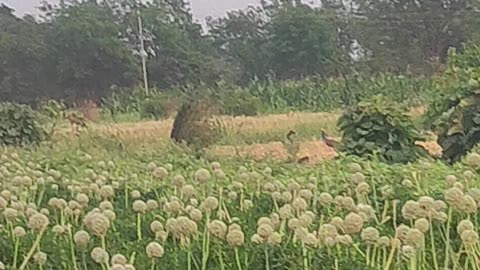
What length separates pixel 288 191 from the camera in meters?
2.89

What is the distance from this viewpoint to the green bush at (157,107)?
19.9 metres

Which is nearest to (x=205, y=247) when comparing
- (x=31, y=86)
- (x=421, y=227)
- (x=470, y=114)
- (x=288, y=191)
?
(x=421, y=227)

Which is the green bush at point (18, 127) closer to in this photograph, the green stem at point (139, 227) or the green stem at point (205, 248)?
the green stem at point (139, 227)

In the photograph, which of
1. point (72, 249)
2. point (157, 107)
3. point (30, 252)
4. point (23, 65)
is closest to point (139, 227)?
point (72, 249)

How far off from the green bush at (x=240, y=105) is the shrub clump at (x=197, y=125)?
7.78 metres

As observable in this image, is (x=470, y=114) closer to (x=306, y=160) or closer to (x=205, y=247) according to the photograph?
(x=306, y=160)

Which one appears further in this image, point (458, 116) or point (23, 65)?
point (23, 65)

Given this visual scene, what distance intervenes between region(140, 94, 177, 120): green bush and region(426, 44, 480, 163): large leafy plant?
41.0 ft

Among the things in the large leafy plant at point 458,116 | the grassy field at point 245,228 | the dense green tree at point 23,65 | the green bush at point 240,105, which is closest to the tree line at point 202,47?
the dense green tree at point 23,65

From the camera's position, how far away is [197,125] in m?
9.98

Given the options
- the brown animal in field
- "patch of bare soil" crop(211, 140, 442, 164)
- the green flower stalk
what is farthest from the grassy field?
the brown animal in field

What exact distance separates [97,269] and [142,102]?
19260mm

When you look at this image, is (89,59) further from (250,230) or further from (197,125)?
(250,230)

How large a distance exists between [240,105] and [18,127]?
29.6 ft
